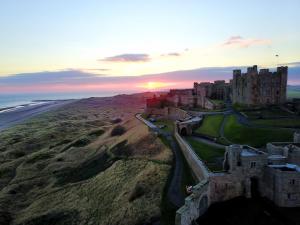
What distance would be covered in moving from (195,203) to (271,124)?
26.0 m

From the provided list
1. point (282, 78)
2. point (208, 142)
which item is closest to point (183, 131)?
point (208, 142)

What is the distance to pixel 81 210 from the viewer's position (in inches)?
1380

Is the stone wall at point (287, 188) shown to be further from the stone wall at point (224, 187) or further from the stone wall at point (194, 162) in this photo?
the stone wall at point (194, 162)

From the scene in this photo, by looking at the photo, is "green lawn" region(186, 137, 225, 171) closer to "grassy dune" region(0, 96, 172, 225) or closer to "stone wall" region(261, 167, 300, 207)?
"grassy dune" region(0, 96, 172, 225)

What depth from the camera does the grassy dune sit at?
33.2 m

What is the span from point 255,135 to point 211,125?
37.3ft

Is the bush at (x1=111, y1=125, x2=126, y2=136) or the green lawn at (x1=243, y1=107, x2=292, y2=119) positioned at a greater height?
the green lawn at (x1=243, y1=107, x2=292, y2=119)

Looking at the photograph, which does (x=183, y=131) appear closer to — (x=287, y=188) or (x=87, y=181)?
(x=87, y=181)

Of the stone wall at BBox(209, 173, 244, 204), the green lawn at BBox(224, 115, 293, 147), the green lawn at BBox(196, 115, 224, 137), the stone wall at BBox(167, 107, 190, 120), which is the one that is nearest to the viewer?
the stone wall at BBox(209, 173, 244, 204)

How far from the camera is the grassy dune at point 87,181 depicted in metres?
33.2

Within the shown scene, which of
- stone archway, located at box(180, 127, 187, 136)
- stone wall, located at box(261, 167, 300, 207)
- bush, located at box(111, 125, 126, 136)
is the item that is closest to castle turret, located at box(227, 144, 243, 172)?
stone wall, located at box(261, 167, 300, 207)

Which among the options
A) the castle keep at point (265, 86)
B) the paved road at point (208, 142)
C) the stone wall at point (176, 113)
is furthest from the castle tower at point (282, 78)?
the paved road at point (208, 142)

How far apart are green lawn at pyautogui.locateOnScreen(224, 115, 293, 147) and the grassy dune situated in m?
9.99

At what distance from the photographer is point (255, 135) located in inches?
1686
